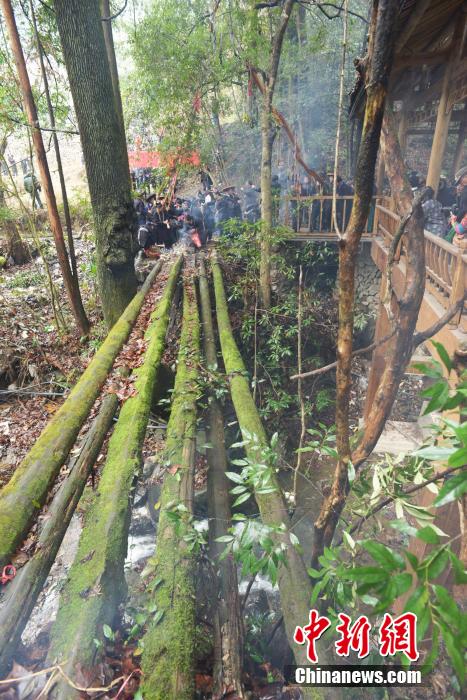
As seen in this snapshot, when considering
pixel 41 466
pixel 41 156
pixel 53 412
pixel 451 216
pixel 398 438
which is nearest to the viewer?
pixel 41 466

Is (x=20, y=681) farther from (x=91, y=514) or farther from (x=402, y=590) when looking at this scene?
(x=402, y=590)

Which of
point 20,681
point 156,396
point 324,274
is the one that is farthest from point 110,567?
point 324,274

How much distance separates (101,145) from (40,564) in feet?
15.7

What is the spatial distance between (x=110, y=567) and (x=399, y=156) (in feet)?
7.07

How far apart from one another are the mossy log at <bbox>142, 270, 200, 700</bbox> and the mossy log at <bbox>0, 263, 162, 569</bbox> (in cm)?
62

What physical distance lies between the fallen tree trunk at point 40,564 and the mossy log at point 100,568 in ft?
0.41

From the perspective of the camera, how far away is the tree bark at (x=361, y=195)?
48.8 inches

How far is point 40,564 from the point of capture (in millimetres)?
Result: 1792

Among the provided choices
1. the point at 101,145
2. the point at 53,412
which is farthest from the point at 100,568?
the point at 101,145

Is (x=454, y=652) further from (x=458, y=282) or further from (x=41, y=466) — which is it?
(x=458, y=282)

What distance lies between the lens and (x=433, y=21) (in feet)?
19.1

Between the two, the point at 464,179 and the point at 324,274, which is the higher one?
the point at 464,179

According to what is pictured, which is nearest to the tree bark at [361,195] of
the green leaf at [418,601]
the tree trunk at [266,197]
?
the green leaf at [418,601]

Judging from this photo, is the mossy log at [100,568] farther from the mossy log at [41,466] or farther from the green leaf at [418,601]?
the green leaf at [418,601]
